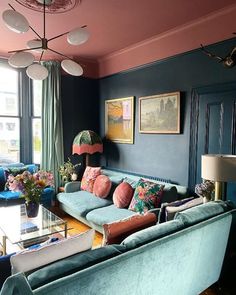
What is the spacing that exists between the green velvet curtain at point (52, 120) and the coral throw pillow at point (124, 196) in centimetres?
178

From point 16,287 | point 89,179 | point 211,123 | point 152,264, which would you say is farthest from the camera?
point 89,179

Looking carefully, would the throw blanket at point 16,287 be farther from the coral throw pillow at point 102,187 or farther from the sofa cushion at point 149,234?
the coral throw pillow at point 102,187

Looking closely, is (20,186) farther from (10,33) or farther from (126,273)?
(10,33)

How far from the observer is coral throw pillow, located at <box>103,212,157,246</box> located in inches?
67.5

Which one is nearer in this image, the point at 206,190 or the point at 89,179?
the point at 206,190

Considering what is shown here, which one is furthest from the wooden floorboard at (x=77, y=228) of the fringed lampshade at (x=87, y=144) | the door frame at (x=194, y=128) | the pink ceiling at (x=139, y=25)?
the pink ceiling at (x=139, y=25)

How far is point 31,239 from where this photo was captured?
250 centimetres

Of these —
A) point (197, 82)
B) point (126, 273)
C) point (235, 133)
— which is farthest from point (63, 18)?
point (126, 273)

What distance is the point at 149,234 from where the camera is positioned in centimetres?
156

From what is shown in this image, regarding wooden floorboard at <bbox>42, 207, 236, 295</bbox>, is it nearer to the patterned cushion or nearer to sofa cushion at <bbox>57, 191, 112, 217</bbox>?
sofa cushion at <bbox>57, 191, 112, 217</bbox>

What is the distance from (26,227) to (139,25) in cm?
286

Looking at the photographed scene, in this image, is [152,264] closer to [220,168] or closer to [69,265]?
[69,265]

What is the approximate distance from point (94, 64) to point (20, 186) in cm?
322

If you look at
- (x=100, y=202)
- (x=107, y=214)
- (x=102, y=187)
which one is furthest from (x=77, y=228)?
(x=107, y=214)
